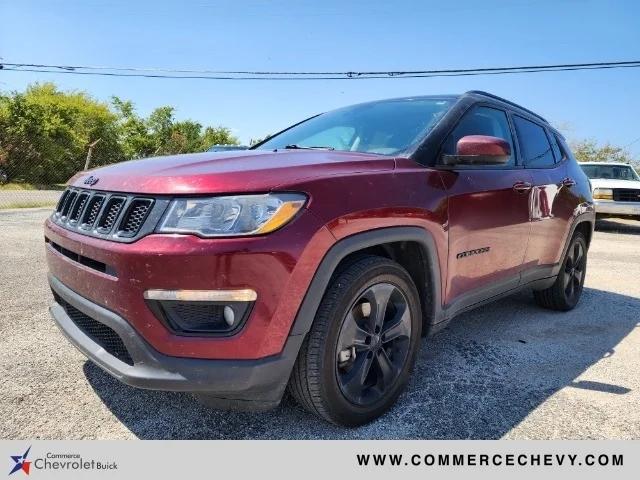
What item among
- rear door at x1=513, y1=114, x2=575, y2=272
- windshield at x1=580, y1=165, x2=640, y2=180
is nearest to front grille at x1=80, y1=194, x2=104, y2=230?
rear door at x1=513, y1=114, x2=575, y2=272

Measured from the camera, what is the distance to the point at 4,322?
3.39 metres

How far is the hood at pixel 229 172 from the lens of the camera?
1.79 m

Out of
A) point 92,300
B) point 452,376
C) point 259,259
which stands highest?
point 259,259

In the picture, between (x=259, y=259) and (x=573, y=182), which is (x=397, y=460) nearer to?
(x=259, y=259)

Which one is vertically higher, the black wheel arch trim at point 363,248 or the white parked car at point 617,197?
the black wheel arch trim at point 363,248

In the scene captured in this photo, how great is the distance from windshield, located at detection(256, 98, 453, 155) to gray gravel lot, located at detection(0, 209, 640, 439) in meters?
1.38

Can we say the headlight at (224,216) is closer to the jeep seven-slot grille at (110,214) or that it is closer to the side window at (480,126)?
the jeep seven-slot grille at (110,214)

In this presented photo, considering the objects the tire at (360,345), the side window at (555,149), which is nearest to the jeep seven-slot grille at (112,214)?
the tire at (360,345)

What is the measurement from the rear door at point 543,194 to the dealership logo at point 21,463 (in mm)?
3095

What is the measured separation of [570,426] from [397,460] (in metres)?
0.92

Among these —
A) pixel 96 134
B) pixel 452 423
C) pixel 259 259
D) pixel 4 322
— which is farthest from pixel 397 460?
pixel 96 134

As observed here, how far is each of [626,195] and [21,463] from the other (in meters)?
12.5

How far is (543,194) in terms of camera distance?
11.5 ft

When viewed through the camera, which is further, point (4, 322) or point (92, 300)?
point (4, 322)
